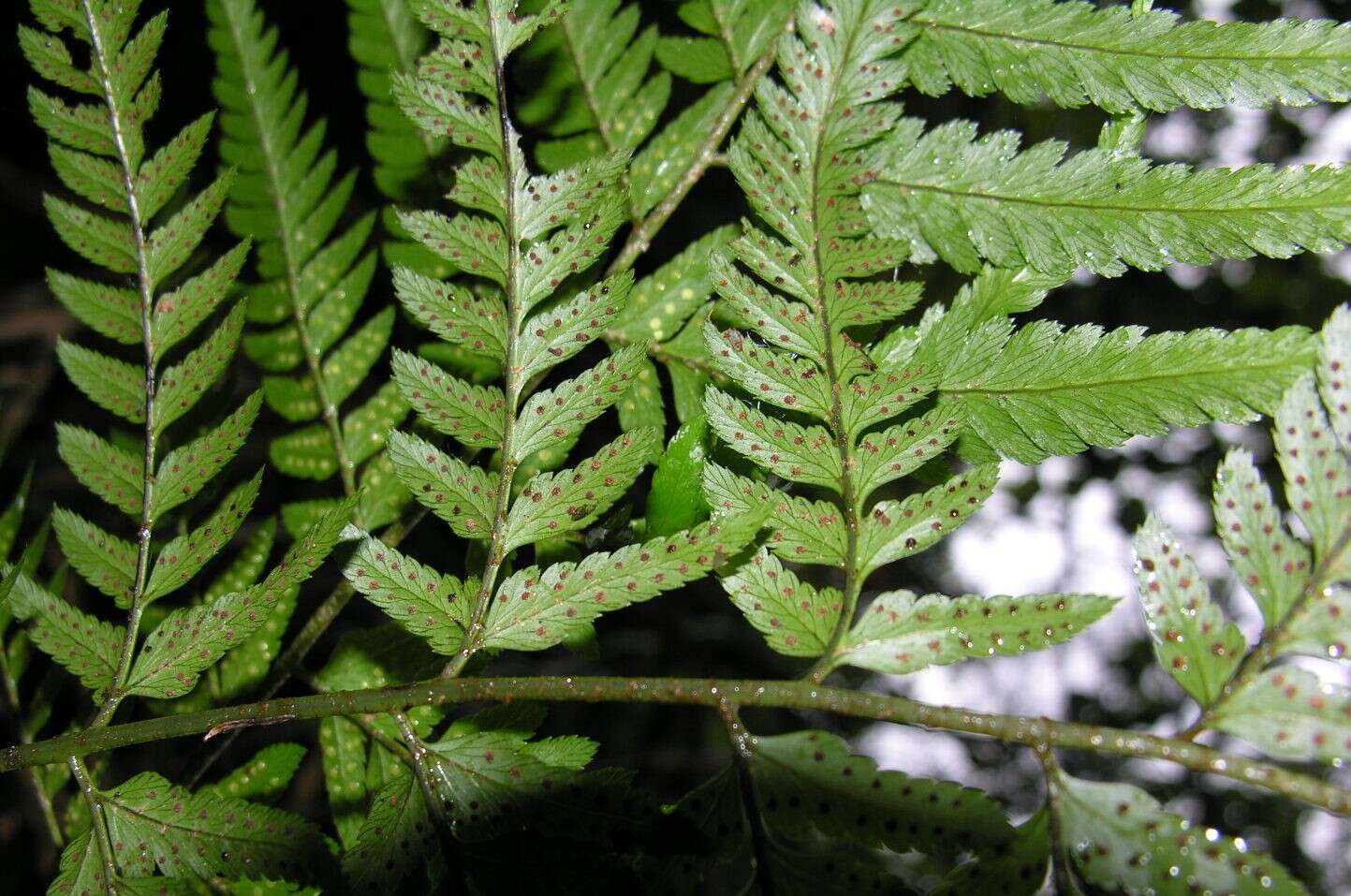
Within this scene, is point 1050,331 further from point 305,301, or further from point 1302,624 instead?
point 305,301

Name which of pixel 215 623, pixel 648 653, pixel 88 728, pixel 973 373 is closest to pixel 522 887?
pixel 215 623

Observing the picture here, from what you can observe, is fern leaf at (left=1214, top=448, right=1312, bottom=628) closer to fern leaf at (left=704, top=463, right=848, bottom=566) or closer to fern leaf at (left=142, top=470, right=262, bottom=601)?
fern leaf at (left=704, top=463, right=848, bottom=566)

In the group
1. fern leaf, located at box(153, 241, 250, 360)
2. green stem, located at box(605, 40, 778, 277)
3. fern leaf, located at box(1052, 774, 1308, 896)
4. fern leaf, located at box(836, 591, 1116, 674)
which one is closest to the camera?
fern leaf, located at box(1052, 774, 1308, 896)

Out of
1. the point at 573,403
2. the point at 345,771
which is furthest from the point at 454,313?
the point at 345,771

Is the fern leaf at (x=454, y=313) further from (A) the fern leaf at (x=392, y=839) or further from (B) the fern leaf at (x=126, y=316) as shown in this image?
(A) the fern leaf at (x=392, y=839)

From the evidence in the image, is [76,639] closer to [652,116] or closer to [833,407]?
[833,407]

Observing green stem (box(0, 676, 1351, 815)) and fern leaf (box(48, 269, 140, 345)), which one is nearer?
green stem (box(0, 676, 1351, 815))

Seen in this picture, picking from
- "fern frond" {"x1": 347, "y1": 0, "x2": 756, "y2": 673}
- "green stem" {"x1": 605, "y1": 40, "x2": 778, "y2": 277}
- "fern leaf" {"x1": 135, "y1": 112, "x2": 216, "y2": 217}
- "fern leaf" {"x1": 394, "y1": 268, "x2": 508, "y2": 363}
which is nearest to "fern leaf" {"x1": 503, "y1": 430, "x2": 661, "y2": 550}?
"fern frond" {"x1": 347, "y1": 0, "x2": 756, "y2": 673}
